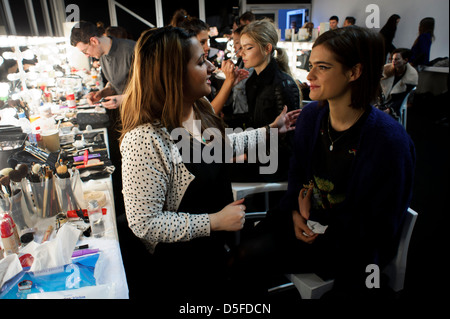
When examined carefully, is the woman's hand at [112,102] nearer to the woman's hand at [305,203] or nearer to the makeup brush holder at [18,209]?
the makeup brush holder at [18,209]

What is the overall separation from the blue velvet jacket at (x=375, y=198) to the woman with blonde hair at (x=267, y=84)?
25.2 inches

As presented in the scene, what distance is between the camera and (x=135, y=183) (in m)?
1.07

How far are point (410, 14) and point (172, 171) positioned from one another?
825cm

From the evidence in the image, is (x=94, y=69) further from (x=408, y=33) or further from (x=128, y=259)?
(x=408, y=33)

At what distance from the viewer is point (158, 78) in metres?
1.10

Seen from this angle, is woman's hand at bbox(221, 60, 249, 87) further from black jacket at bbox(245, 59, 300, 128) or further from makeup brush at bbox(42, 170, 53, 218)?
makeup brush at bbox(42, 170, 53, 218)

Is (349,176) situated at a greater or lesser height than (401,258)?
greater

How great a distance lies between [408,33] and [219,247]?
8.17m

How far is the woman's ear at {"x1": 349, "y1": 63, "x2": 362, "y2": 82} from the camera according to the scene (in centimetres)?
132

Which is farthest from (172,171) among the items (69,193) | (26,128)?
(26,128)

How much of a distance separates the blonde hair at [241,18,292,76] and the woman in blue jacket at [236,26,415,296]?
844 mm

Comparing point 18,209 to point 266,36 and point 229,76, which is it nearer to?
point 229,76

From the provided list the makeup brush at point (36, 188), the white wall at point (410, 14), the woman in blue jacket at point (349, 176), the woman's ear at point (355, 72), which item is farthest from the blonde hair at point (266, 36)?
the white wall at point (410, 14)
